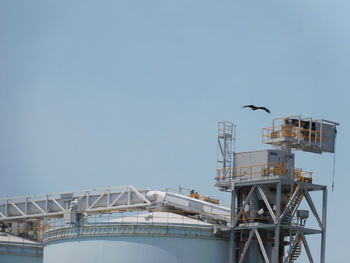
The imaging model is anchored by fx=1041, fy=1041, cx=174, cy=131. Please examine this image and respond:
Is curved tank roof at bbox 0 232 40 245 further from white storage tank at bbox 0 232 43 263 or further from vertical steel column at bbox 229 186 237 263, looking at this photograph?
vertical steel column at bbox 229 186 237 263

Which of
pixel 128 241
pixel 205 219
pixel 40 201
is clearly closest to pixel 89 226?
pixel 128 241

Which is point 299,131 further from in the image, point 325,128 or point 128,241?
point 128,241

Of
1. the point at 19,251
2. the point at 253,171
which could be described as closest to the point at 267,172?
the point at 253,171

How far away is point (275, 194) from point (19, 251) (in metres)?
32.8

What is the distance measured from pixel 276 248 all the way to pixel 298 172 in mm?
6714

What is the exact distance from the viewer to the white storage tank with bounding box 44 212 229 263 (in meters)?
81.8

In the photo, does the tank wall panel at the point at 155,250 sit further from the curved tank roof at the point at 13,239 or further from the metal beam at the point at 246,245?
the curved tank roof at the point at 13,239

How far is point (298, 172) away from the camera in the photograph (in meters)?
81.3

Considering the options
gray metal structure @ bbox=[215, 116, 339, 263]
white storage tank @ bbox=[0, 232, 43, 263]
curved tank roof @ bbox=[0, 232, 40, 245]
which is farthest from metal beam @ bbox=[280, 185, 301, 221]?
curved tank roof @ bbox=[0, 232, 40, 245]

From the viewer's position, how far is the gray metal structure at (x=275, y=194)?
80062 mm

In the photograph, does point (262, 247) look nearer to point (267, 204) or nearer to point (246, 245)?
point (246, 245)

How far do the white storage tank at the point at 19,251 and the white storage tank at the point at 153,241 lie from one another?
20.1 metres

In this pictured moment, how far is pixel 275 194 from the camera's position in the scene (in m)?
81.4

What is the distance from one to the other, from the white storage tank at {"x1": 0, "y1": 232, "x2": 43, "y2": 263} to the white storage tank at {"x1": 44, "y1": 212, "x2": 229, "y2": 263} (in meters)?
20.1
